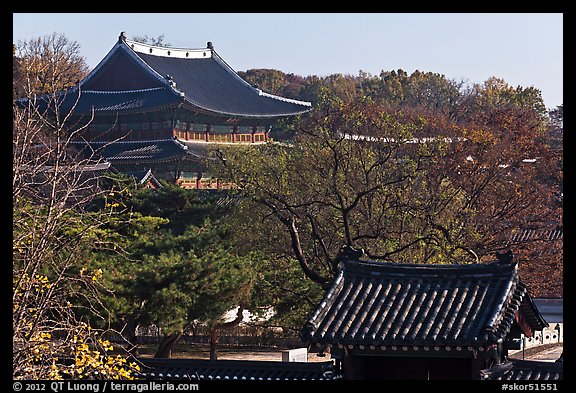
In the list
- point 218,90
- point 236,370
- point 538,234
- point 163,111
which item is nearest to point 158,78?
point 163,111

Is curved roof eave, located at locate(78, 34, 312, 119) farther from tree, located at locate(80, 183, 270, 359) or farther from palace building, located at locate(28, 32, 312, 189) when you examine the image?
tree, located at locate(80, 183, 270, 359)

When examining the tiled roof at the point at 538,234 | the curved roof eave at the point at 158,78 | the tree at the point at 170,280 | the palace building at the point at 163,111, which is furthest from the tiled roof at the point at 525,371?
the curved roof eave at the point at 158,78

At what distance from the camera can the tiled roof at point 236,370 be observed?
11.5m

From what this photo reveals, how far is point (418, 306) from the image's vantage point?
446 inches

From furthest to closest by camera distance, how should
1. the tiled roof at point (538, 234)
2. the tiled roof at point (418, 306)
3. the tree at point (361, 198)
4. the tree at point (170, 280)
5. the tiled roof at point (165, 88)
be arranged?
the tiled roof at point (165, 88) < the tiled roof at point (538, 234) < the tree at point (361, 198) < the tree at point (170, 280) < the tiled roof at point (418, 306)

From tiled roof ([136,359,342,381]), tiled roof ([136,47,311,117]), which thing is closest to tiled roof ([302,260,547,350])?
tiled roof ([136,359,342,381])

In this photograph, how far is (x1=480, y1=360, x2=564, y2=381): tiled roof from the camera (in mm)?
10523

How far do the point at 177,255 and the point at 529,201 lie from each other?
11593 mm

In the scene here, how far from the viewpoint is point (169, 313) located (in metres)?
16.8

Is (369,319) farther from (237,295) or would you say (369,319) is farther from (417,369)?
(237,295)

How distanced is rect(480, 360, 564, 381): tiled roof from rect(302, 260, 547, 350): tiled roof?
0.39 metres

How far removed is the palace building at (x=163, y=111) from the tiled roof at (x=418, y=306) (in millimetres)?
24814

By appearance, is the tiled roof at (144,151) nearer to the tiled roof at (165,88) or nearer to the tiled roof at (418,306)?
the tiled roof at (165,88)
